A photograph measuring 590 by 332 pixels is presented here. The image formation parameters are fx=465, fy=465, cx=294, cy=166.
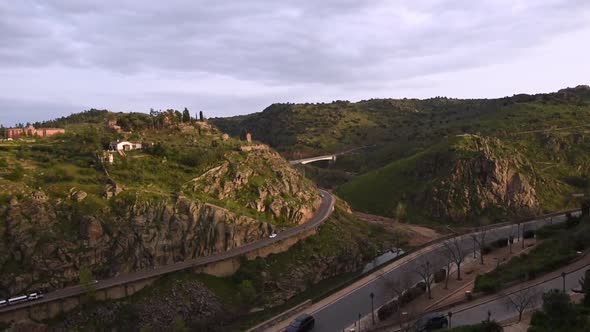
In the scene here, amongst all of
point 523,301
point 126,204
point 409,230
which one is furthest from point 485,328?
point 409,230

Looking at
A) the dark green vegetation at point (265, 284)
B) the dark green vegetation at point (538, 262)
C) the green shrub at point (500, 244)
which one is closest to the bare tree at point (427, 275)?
the dark green vegetation at point (538, 262)

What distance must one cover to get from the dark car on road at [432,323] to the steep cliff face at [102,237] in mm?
29240

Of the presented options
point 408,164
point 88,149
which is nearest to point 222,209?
point 88,149

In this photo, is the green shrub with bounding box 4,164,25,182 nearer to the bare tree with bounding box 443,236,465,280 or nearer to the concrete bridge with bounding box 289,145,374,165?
the bare tree with bounding box 443,236,465,280

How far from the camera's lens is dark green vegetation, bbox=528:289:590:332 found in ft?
88.4

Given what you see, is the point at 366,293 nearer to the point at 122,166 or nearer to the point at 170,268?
the point at 170,268

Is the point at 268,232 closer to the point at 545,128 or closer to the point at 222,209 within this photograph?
the point at 222,209

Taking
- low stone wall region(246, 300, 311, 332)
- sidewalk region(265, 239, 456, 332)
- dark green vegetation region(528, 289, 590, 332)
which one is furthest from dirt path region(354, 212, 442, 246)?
dark green vegetation region(528, 289, 590, 332)

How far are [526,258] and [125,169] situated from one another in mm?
51939

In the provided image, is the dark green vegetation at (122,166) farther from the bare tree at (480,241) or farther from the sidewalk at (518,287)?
the sidewalk at (518,287)

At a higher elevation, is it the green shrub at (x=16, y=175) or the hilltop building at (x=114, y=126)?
the hilltop building at (x=114, y=126)

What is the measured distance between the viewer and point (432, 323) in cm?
3588

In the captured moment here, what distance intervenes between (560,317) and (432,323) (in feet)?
33.2

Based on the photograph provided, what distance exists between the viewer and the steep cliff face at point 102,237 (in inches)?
1873
